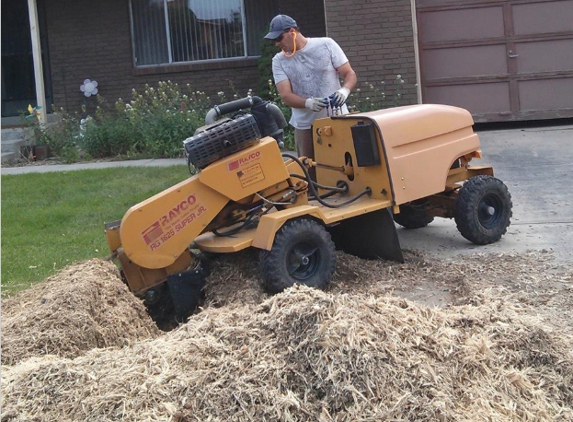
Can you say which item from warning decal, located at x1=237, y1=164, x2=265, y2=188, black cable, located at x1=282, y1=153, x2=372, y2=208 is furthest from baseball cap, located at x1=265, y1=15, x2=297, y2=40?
warning decal, located at x1=237, y1=164, x2=265, y2=188

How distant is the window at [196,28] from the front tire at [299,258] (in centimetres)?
959

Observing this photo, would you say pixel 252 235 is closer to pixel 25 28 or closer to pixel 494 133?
pixel 494 133

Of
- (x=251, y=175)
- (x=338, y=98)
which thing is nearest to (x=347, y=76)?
(x=338, y=98)

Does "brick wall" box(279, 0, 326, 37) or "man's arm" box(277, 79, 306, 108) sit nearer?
"man's arm" box(277, 79, 306, 108)

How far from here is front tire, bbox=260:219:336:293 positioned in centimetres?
552

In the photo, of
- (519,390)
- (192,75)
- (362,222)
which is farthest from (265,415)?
(192,75)

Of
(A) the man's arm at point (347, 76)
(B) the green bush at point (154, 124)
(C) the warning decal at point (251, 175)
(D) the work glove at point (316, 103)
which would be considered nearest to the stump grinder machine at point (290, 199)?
(C) the warning decal at point (251, 175)

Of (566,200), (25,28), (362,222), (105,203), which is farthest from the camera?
(25,28)

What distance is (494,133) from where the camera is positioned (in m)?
12.5

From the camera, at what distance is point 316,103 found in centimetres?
684

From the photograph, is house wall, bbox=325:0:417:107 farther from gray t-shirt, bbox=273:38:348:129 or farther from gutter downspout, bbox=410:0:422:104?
gray t-shirt, bbox=273:38:348:129

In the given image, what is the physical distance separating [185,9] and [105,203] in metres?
6.79

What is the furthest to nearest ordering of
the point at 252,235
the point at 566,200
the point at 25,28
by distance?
1. the point at 25,28
2. the point at 566,200
3. the point at 252,235

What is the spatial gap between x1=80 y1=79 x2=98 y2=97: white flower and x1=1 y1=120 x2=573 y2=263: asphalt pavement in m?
2.64
